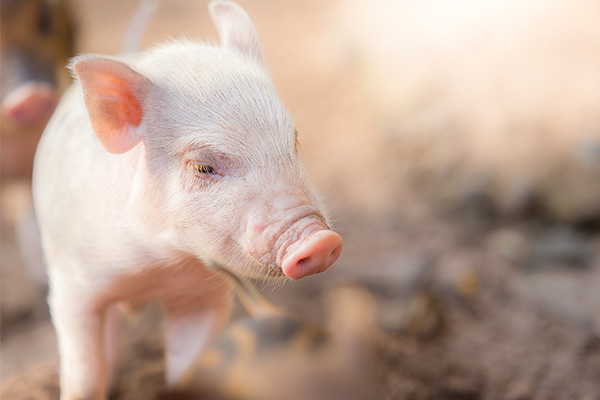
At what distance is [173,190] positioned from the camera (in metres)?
1.19

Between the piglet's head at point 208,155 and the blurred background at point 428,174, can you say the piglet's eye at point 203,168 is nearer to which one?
the piglet's head at point 208,155

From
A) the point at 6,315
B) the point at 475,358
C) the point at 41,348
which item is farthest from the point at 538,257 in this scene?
the point at 6,315

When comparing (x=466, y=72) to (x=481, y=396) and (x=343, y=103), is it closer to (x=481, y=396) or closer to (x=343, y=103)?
(x=343, y=103)

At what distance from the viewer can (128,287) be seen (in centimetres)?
136

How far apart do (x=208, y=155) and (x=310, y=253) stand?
301 mm

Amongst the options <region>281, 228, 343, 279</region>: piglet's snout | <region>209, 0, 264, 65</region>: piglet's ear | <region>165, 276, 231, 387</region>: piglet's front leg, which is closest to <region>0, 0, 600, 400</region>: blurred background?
<region>209, 0, 264, 65</region>: piglet's ear

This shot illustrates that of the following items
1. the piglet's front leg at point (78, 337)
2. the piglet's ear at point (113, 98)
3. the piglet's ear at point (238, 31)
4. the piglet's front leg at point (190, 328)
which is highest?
the piglet's ear at point (238, 31)

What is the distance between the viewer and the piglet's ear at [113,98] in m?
1.12

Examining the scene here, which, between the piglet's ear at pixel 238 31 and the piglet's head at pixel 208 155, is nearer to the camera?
the piglet's head at pixel 208 155

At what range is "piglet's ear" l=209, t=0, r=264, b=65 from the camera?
1361 mm

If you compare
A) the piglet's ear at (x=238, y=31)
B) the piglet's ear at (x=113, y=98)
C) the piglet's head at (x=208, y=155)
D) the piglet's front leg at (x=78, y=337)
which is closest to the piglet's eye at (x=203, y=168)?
the piglet's head at (x=208, y=155)

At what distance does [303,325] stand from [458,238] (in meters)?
1.56

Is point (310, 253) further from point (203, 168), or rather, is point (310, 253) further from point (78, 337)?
point (78, 337)

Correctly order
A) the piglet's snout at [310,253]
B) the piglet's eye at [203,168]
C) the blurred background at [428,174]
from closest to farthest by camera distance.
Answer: the piglet's snout at [310,253] < the piglet's eye at [203,168] < the blurred background at [428,174]
